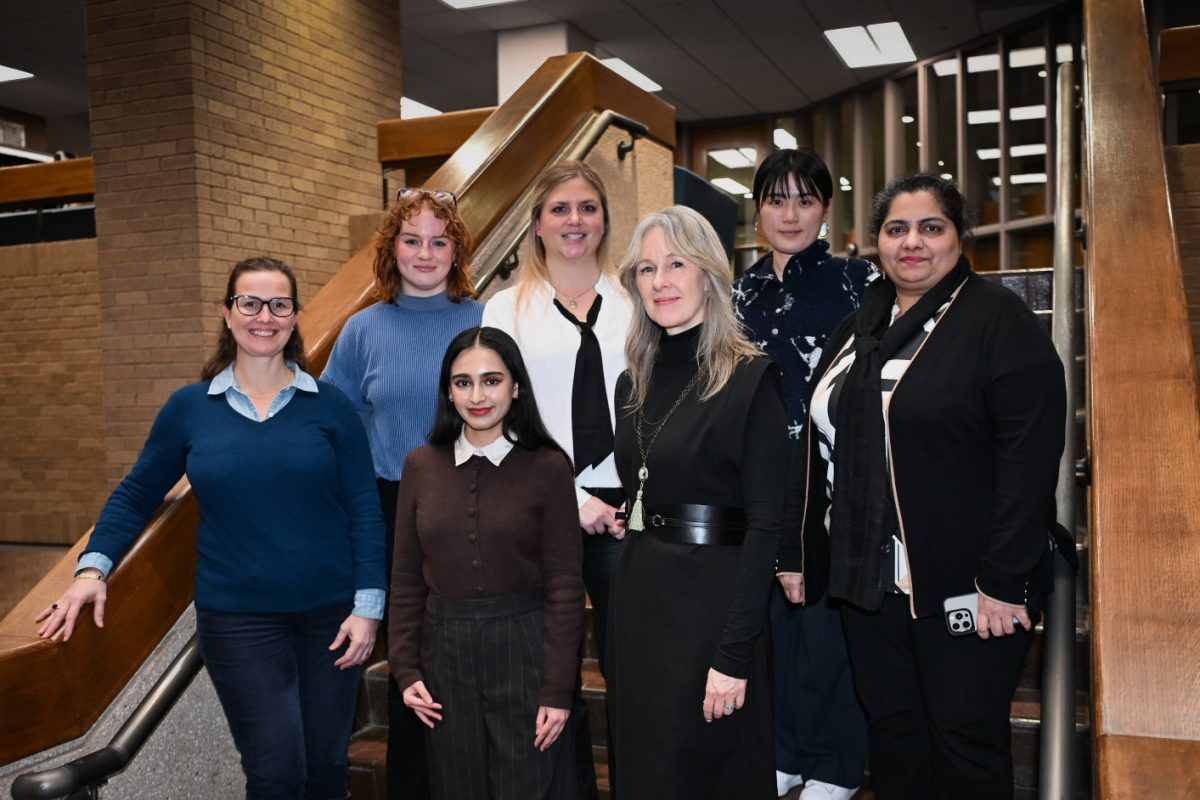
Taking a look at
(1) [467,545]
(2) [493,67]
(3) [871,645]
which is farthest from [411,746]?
(2) [493,67]

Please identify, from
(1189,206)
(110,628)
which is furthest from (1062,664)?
(1189,206)

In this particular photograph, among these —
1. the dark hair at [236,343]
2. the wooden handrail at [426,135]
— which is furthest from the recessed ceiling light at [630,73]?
the dark hair at [236,343]

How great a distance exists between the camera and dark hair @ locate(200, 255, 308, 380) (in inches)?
86.8

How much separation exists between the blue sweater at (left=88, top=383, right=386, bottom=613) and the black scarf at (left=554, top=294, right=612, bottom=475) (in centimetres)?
48

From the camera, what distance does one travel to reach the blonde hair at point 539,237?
248cm

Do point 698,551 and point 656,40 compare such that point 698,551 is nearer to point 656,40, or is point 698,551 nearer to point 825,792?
point 825,792

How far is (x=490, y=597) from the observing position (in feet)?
6.84

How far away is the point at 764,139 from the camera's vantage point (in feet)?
46.1

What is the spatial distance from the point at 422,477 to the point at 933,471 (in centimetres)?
103

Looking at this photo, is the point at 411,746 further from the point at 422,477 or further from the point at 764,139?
the point at 764,139

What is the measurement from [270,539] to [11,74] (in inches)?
435

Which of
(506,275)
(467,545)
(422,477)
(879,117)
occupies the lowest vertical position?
(467,545)

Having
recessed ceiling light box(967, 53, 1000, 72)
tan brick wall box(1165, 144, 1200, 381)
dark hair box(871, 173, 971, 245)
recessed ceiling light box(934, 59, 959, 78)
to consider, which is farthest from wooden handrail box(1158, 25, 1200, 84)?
recessed ceiling light box(934, 59, 959, 78)

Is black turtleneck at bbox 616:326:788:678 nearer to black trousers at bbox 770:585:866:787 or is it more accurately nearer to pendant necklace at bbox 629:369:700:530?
pendant necklace at bbox 629:369:700:530
